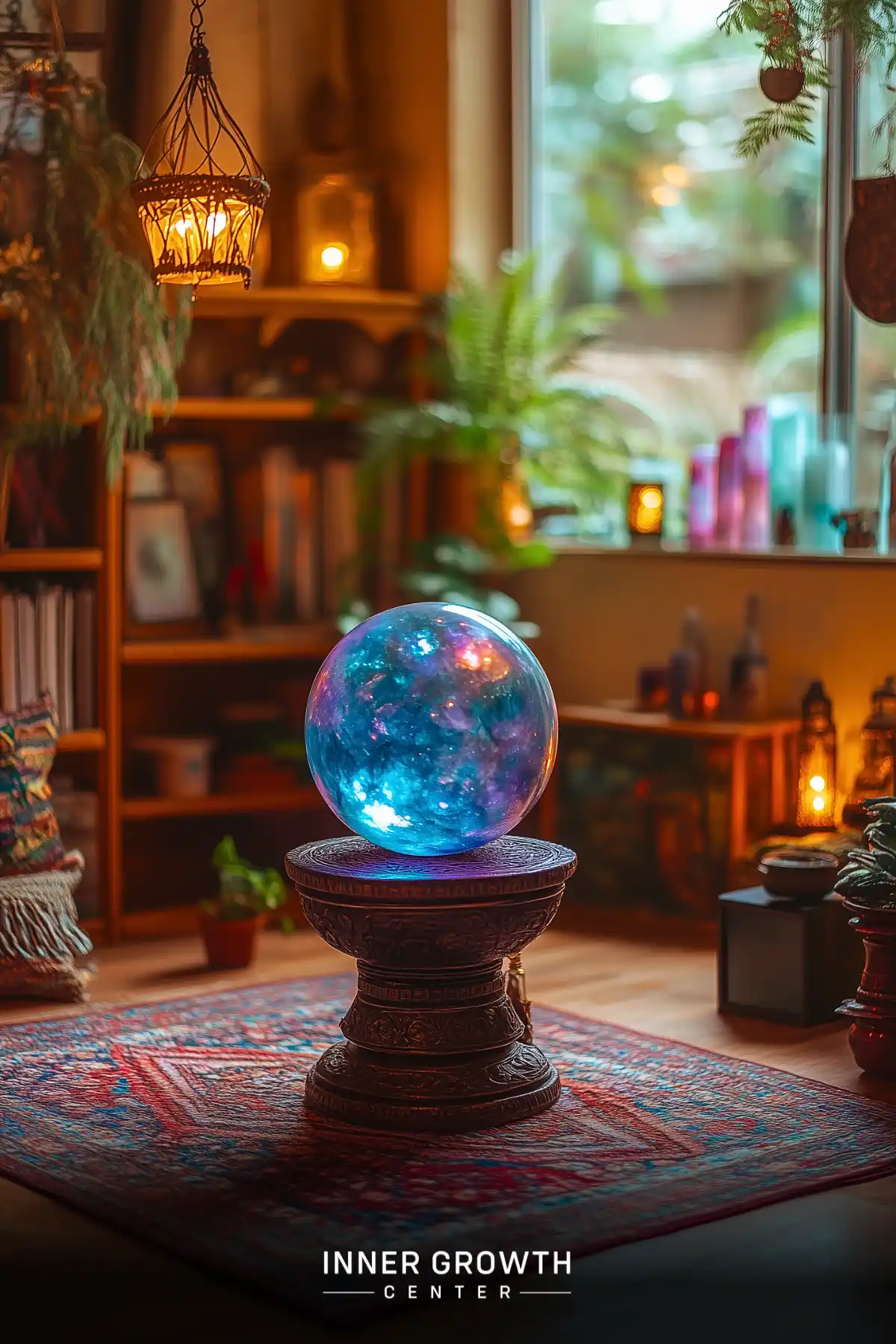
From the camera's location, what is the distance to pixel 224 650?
5520 mm

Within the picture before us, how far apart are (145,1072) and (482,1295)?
135cm

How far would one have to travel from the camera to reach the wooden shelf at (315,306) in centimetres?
548

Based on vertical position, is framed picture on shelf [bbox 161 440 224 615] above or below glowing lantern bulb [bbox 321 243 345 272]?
below

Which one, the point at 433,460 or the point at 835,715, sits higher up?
the point at 433,460

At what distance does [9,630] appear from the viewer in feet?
16.9

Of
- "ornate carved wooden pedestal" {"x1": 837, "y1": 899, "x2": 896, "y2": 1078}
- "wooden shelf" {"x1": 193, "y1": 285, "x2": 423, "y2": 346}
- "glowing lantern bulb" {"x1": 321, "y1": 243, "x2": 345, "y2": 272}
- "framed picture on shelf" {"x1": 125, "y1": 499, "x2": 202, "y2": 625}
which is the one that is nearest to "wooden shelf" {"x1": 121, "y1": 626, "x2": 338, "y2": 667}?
"framed picture on shelf" {"x1": 125, "y1": 499, "x2": 202, "y2": 625}

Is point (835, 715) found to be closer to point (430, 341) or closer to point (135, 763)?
point (430, 341)

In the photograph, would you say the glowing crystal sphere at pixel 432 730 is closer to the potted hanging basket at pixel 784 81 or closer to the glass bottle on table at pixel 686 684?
the potted hanging basket at pixel 784 81

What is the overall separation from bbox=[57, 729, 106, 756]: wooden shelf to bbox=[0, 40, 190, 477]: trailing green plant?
0.83 meters

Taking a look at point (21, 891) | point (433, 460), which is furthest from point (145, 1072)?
point (433, 460)

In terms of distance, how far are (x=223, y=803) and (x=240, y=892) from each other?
0.63 m

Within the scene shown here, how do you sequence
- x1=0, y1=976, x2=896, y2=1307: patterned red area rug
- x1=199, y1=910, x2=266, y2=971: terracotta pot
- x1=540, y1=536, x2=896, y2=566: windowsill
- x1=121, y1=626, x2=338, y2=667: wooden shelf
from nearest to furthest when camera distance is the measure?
x1=0, y1=976, x2=896, y2=1307: patterned red area rug, x1=199, y1=910, x2=266, y2=971: terracotta pot, x1=540, y1=536, x2=896, y2=566: windowsill, x1=121, y1=626, x2=338, y2=667: wooden shelf

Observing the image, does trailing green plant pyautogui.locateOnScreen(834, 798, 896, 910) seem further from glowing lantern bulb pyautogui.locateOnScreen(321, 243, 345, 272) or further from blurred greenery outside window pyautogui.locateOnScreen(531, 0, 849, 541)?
glowing lantern bulb pyautogui.locateOnScreen(321, 243, 345, 272)

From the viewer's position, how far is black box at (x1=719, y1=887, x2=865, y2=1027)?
14.0 feet
